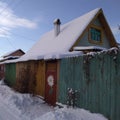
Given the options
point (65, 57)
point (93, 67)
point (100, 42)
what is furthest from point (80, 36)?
point (93, 67)

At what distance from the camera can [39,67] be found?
13.3 m

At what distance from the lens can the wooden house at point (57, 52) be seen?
11.1 m

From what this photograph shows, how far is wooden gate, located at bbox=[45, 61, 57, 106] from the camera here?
10898 millimetres

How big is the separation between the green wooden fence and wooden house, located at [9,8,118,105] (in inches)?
53.6

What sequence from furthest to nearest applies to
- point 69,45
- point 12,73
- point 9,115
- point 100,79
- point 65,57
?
point 12,73 → point 69,45 → point 65,57 → point 9,115 → point 100,79

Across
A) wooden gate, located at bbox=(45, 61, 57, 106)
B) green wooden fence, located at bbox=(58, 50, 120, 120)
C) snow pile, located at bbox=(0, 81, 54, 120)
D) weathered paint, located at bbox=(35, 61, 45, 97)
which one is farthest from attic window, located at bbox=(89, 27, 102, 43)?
green wooden fence, located at bbox=(58, 50, 120, 120)

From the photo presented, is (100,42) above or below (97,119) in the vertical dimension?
above

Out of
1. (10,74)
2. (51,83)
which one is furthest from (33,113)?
(10,74)

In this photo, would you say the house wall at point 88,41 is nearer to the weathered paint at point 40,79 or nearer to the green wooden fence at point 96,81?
the weathered paint at point 40,79

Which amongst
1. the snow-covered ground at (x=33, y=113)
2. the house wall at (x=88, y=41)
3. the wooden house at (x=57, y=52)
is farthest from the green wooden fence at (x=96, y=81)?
the house wall at (x=88, y=41)

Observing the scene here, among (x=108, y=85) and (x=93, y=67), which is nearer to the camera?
(x=108, y=85)

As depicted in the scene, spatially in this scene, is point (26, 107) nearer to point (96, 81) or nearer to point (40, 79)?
point (40, 79)

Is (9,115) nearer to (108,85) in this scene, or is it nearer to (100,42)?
(108,85)

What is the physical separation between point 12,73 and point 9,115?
12.2 m
